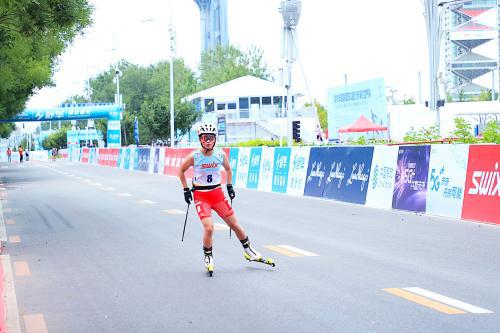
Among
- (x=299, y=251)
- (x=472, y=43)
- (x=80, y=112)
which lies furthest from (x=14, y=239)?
(x=472, y=43)

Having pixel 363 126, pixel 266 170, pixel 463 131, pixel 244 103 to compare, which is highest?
pixel 244 103

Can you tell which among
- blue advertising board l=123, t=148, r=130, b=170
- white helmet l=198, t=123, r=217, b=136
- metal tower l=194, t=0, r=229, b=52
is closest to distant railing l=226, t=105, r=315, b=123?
blue advertising board l=123, t=148, r=130, b=170

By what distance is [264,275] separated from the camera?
32.0 feet

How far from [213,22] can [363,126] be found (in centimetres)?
13510

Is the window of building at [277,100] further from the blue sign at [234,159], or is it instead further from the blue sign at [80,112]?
the blue sign at [234,159]

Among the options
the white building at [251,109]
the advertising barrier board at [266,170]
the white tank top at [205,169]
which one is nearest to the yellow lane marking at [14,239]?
the white tank top at [205,169]

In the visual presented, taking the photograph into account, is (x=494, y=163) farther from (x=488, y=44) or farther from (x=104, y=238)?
(x=488, y=44)

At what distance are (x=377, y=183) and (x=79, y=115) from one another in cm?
5206

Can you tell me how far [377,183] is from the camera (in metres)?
19.1

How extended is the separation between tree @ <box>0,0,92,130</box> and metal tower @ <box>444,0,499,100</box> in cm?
8548

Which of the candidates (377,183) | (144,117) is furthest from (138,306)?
(144,117)

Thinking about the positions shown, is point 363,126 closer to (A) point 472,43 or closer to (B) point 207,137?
(B) point 207,137

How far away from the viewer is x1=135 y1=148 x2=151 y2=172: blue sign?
46856mm

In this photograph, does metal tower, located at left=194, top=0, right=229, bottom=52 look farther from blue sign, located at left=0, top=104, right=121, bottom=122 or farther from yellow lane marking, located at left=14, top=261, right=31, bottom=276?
yellow lane marking, located at left=14, top=261, right=31, bottom=276
